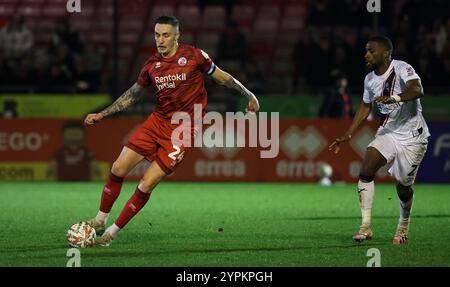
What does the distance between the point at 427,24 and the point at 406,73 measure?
12.1 m

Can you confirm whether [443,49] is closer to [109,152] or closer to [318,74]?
[318,74]

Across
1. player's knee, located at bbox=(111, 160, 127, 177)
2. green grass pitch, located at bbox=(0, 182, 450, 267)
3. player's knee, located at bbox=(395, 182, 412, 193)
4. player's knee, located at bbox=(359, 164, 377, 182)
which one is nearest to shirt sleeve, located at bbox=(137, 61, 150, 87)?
player's knee, located at bbox=(111, 160, 127, 177)

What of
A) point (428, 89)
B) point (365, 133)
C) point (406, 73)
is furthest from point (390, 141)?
point (428, 89)

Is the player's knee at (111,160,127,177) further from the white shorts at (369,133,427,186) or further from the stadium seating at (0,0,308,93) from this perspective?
the stadium seating at (0,0,308,93)

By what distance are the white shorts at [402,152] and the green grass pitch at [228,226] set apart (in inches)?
28.0

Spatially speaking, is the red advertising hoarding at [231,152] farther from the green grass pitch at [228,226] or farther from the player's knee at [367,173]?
the player's knee at [367,173]

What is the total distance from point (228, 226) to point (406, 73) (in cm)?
296

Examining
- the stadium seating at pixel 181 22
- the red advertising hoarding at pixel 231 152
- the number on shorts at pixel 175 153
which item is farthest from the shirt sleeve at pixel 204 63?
the stadium seating at pixel 181 22

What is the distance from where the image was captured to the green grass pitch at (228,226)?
9102 mm

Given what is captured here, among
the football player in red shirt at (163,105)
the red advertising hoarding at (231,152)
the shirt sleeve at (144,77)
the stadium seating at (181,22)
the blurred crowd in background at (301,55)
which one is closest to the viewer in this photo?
the football player in red shirt at (163,105)

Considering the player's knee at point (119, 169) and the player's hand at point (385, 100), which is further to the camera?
the player's knee at point (119, 169)

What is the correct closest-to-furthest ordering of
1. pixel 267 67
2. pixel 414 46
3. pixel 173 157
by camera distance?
pixel 173 157
pixel 414 46
pixel 267 67

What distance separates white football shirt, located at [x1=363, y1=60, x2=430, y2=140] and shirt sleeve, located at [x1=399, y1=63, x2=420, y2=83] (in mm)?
37

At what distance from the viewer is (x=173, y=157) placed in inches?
399
